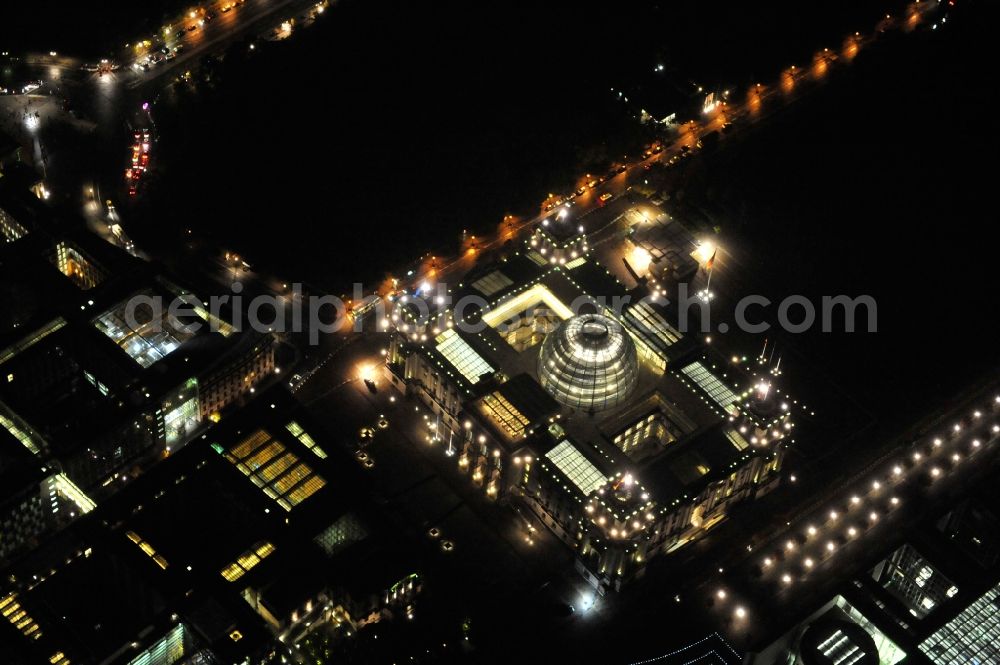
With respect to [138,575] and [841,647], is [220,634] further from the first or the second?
[841,647]

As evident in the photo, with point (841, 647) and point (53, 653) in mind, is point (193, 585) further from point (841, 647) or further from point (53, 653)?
point (841, 647)

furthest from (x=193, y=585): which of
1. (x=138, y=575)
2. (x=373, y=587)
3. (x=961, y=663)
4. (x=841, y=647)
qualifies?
(x=961, y=663)

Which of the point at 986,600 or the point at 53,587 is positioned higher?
the point at 53,587

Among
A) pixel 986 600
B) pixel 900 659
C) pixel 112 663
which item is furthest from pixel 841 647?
pixel 112 663

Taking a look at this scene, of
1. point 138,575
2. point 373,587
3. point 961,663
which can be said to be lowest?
point 961,663

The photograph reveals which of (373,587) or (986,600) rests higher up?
(373,587)

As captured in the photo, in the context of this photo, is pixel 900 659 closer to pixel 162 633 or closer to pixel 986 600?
pixel 986 600

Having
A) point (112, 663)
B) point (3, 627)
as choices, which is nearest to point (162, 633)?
point (112, 663)
